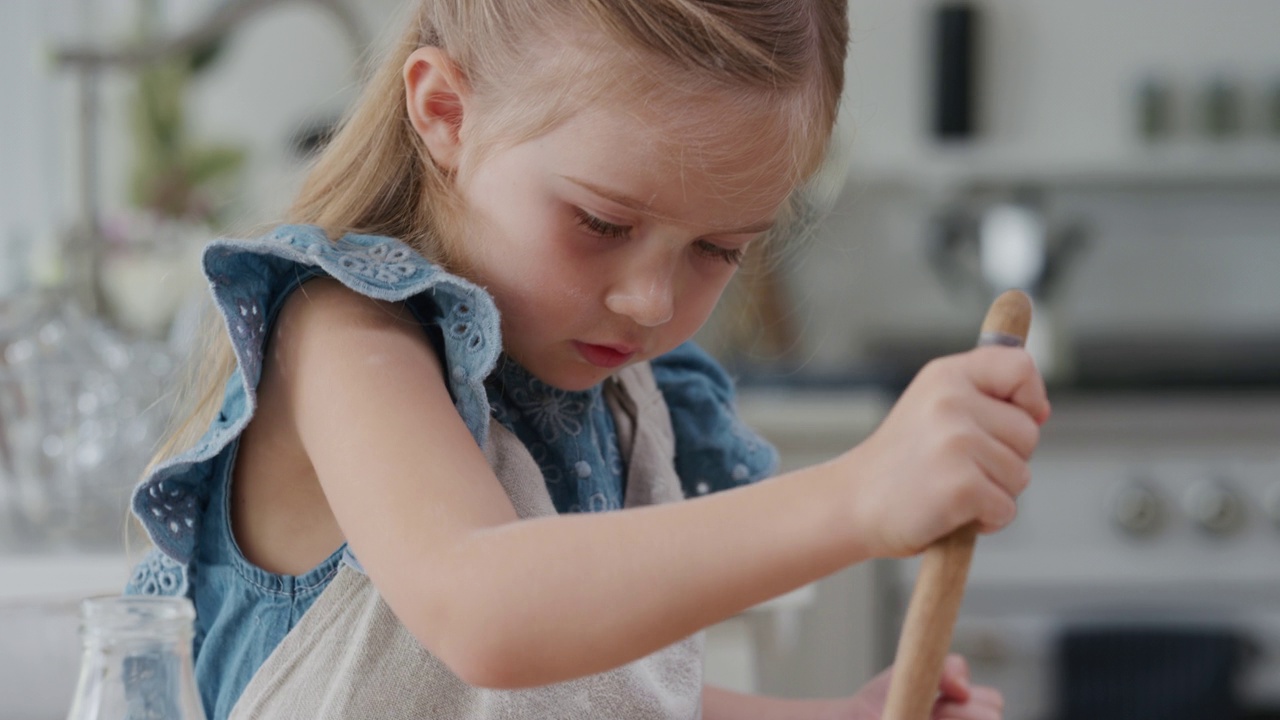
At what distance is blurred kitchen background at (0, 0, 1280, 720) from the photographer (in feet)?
4.14

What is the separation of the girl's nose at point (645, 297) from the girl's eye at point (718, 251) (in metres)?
0.04

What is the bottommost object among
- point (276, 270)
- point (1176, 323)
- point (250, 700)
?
point (1176, 323)

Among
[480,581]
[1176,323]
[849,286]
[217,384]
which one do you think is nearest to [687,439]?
[217,384]

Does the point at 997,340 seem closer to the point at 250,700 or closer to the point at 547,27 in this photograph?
the point at 547,27

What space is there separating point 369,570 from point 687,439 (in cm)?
40

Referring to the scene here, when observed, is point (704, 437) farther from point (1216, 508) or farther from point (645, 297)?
point (1216, 508)

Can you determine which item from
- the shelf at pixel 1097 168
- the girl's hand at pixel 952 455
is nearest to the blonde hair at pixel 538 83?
the girl's hand at pixel 952 455

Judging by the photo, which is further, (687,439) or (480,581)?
(687,439)

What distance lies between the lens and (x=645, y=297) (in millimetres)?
659

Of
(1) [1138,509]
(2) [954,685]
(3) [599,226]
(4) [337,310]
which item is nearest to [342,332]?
(4) [337,310]

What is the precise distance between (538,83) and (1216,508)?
5.74 ft

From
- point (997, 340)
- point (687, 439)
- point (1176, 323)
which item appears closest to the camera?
point (997, 340)

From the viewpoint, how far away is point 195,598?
773 millimetres

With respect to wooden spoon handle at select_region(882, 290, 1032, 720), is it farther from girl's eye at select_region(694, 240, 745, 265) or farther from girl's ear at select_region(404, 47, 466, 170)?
girl's ear at select_region(404, 47, 466, 170)
